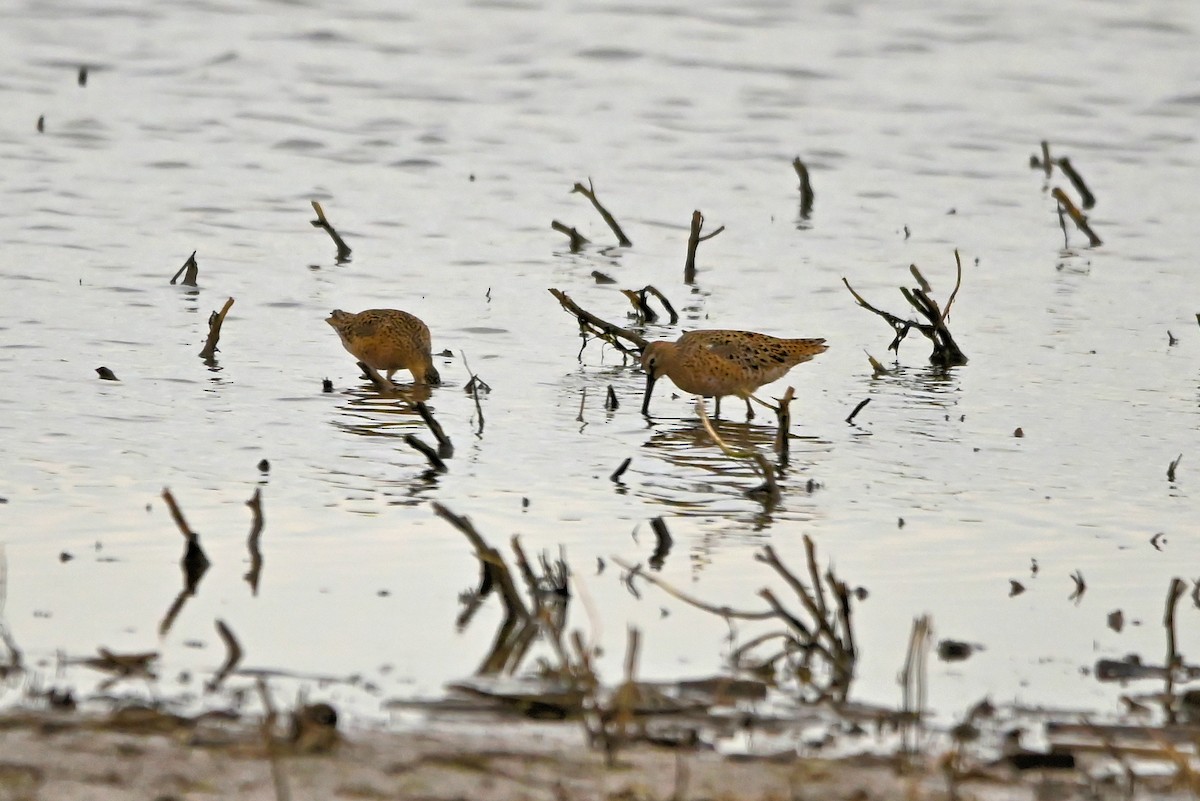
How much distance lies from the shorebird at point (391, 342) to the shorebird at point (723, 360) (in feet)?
3.79

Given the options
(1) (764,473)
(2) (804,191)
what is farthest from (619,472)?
(2) (804,191)

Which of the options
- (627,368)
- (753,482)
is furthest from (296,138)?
(753,482)

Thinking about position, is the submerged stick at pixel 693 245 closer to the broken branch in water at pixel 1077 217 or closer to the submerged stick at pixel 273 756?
the broken branch in water at pixel 1077 217

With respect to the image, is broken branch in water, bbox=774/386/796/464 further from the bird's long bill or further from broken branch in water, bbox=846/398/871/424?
the bird's long bill

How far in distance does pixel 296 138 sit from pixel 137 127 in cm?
131

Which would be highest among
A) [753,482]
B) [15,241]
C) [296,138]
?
[296,138]

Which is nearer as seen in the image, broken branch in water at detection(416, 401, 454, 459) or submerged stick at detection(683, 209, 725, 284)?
broken branch in water at detection(416, 401, 454, 459)

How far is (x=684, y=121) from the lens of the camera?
1703cm

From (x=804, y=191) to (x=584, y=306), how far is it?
3.31 meters

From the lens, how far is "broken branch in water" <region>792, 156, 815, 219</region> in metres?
13.8

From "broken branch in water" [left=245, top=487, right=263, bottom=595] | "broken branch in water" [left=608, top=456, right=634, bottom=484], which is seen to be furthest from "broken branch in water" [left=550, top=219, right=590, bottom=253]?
"broken branch in water" [left=245, top=487, right=263, bottom=595]

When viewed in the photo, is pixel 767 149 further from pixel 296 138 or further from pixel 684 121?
pixel 296 138

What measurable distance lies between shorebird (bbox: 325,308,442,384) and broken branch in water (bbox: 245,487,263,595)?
3.24 meters

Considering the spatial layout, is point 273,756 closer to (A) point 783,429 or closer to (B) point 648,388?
(A) point 783,429
